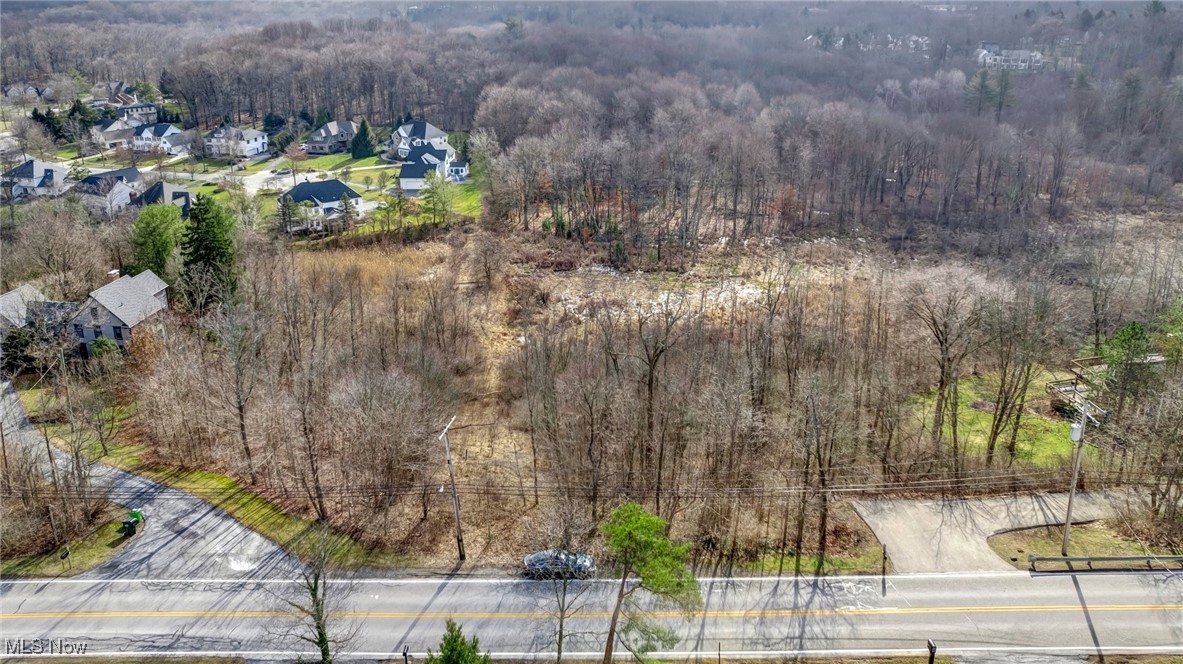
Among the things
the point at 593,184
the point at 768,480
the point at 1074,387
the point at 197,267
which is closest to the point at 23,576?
the point at 197,267

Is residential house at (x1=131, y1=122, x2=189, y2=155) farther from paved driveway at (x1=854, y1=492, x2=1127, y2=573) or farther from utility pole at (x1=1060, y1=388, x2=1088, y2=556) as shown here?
utility pole at (x1=1060, y1=388, x2=1088, y2=556)

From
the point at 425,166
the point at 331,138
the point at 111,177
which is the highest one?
the point at 331,138

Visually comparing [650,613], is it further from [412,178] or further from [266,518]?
[412,178]

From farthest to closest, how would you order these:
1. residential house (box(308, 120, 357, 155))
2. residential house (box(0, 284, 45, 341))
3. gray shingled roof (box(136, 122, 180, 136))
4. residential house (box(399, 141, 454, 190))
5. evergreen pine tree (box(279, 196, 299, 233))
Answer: residential house (box(308, 120, 357, 155)) < gray shingled roof (box(136, 122, 180, 136)) < residential house (box(399, 141, 454, 190)) < evergreen pine tree (box(279, 196, 299, 233)) < residential house (box(0, 284, 45, 341))

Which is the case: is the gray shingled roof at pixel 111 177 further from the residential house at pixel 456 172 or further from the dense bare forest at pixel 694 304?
the residential house at pixel 456 172

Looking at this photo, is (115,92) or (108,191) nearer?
(108,191)

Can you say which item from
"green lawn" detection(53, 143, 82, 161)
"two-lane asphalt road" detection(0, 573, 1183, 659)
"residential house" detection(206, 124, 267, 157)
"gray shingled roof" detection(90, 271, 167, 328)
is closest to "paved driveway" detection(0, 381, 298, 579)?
"two-lane asphalt road" detection(0, 573, 1183, 659)

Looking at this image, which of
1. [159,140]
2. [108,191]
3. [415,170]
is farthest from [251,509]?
[159,140]
